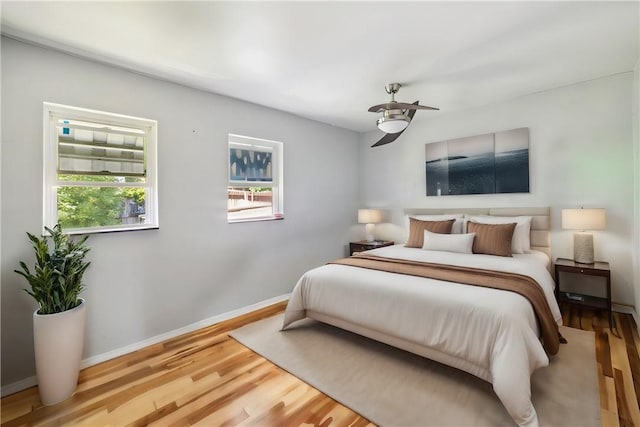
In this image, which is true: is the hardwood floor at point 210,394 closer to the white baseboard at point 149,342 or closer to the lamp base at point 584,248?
the white baseboard at point 149,342

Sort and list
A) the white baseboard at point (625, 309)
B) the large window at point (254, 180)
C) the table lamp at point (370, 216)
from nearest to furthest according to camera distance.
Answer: the white baseboard at point (625, 309) < the large window at point (254, 180) < the table lamp at point (370, 216)

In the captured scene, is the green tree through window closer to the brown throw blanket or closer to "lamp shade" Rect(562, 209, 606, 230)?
the brown throw blanket

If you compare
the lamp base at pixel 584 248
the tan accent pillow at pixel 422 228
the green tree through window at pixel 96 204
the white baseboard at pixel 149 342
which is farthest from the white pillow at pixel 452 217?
the green tree through window at pixel 96 204

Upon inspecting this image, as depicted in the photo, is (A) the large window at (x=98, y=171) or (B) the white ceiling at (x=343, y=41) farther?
(A) the large window at (x=98, y=171)

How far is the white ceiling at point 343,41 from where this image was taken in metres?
1.91

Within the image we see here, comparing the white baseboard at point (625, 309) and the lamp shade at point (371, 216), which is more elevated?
the lamp shade at point (371, 216)

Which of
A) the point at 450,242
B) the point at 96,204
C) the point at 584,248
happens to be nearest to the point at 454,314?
the point at 450,242

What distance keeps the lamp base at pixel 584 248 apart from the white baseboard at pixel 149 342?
3.59 meters

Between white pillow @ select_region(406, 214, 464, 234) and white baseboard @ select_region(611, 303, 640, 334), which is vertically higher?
white pillow @ select_region(406, 214, 464, 234)

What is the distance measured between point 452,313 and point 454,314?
14 mm

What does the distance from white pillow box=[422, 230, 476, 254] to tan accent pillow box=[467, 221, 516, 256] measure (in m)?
0.08

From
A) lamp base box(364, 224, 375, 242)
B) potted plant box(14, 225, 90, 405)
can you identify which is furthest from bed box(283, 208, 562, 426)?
potted plant box(14, 225, 90, 405)

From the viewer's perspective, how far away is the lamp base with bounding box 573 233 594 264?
3.13 m

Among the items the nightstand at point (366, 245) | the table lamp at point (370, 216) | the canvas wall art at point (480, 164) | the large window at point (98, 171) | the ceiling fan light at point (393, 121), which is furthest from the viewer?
the table lamp at point (370, 216)
